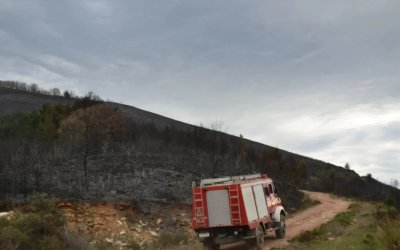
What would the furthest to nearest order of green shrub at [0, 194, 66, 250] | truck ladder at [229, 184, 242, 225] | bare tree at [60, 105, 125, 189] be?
bare tree at [60, 105, 125, 189] < truck ladder at [229, 184, 242, 225] < green shrub at [0, 194, 66, 250]

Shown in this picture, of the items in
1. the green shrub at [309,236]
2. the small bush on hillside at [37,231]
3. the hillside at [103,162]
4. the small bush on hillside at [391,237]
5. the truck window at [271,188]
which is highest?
the hillside at [103,162]

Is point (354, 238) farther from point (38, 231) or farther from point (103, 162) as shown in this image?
point (103, 162)

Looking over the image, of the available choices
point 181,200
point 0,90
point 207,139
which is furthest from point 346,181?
point 0,90

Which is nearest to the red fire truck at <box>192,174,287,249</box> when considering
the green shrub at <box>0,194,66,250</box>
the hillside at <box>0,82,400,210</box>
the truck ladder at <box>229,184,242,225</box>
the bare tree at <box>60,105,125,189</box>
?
the truck ladder at <box>229,184,242,225</box>

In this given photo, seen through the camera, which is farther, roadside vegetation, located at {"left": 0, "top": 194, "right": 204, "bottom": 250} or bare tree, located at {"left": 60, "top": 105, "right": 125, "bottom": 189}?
bare tree, located at {"left": 60, "top": 105, "right": 125, "bottom": 189}

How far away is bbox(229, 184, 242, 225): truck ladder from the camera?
725 inches

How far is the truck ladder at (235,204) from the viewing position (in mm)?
18422

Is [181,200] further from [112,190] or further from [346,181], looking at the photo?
[346,181]

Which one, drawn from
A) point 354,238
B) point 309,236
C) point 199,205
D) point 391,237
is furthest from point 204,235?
point 391,237

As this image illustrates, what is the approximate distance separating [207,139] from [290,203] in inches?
914

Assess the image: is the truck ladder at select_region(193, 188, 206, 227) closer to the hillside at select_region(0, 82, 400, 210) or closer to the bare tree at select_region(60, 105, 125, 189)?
the hillside at select_region(0, 82, 400, 210)

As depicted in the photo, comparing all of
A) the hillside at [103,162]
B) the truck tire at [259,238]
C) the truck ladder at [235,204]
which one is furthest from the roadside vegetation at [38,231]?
the hillside at [103,162]

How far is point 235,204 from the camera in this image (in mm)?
18469

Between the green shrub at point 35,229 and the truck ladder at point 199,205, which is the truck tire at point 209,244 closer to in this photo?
the truck ladder at point 199,205
